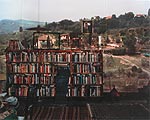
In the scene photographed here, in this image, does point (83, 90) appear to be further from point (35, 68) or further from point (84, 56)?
point (35, 68)

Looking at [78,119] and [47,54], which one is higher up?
[47,54]

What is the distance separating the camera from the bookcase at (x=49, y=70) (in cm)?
442

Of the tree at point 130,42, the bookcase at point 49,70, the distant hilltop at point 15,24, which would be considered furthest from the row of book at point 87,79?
the distant hilltop at point 15,24

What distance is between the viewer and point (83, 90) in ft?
14.7

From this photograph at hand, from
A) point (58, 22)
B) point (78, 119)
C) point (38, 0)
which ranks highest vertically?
point (38, 0)

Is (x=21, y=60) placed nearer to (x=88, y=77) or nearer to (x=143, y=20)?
(x=88, y=77)

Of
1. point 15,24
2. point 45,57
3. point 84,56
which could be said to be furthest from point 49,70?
point 15,24

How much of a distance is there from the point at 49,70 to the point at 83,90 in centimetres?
52

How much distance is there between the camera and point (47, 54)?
4.43m

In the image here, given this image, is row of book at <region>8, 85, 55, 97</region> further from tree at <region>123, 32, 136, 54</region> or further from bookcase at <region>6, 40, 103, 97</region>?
tree at <region>123, 32, 136, 54</region>

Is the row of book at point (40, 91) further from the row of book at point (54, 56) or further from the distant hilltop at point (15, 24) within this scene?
the distant hilltop at point (15, 24)

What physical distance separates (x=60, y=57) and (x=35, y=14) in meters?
0.64

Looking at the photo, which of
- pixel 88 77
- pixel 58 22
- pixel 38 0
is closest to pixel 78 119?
pixel 88 77

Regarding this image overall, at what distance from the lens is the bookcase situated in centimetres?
442
